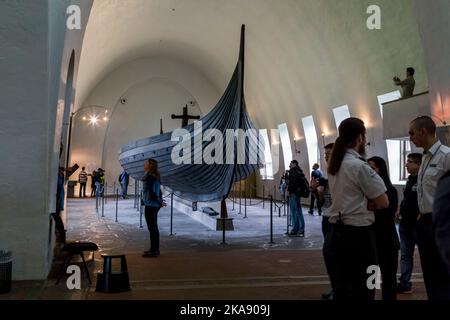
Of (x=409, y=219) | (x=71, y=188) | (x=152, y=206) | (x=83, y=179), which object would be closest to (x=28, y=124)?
(x=152, y=206)

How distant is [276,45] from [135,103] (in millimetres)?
12001

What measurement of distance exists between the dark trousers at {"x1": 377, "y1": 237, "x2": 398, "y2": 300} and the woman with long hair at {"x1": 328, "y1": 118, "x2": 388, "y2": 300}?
0.80m

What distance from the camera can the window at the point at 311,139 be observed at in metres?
20.6

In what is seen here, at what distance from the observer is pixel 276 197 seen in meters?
23.8

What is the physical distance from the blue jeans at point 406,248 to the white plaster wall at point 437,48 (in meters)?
3.41

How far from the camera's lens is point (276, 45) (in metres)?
18.8

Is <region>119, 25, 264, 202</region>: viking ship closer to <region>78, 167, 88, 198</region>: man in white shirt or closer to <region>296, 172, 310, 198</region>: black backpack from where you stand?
<region>296, 172, 310, 198</region>: black backpack

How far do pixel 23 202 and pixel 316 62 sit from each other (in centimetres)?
1327

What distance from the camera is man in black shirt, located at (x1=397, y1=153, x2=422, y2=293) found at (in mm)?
4801

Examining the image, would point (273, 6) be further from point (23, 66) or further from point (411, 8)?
point (23, 66)
